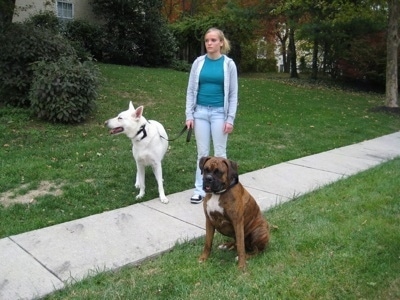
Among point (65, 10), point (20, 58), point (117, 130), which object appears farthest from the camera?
point (65, 10)

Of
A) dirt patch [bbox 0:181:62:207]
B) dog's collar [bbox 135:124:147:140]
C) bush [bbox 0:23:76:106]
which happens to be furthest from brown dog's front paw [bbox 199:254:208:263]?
bush [bbox 0:23:76:106]

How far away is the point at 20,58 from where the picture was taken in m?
9.96

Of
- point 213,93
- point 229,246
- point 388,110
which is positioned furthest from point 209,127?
point 388,110

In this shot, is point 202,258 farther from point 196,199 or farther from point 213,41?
point 213,41

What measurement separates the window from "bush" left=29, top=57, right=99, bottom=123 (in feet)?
40.0

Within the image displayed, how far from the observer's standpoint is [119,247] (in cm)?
405

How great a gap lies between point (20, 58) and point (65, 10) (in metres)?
11.6

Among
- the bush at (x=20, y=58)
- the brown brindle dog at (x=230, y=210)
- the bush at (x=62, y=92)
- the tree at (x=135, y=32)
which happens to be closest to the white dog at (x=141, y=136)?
the brown brindle dog at (x=230, y=210)

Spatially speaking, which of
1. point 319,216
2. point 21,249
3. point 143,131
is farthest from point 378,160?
point 21,249

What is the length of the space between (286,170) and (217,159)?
3.58 m

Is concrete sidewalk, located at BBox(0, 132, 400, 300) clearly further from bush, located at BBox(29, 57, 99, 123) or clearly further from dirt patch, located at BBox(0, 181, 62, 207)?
bush, located at BBox(29, 57, 99, 123)

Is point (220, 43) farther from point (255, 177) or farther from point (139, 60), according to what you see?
point (139, 60)

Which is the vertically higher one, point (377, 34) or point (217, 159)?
point (377, 34)

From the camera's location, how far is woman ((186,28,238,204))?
4.78 metres
